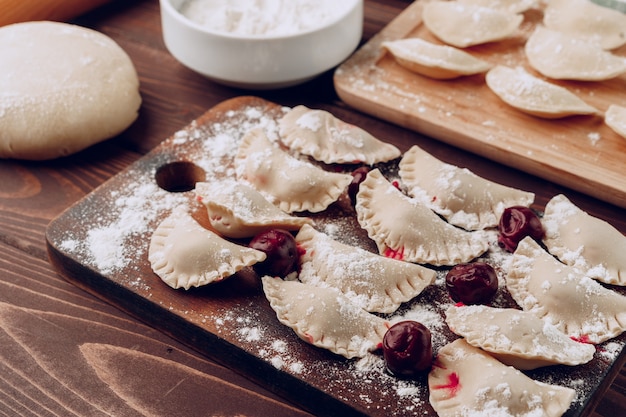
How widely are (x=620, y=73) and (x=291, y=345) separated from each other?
139 cm

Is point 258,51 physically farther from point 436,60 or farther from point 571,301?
point 571,301

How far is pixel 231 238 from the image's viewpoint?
6.10 feet

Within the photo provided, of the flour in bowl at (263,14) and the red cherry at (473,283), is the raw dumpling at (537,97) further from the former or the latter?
the red cherry at (473,283)

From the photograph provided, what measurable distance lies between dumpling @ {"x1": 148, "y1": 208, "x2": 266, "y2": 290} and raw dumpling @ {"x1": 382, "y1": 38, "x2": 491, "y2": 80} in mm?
942

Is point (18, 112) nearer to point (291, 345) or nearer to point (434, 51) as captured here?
point (291, 345)

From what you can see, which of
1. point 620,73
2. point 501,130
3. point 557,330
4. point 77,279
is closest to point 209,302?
point 77,279

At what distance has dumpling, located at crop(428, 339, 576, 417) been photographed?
4.64 feet

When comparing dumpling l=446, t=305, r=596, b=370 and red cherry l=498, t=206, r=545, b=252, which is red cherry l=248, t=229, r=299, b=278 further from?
red cherry l=498, t=206, r=545, b=252

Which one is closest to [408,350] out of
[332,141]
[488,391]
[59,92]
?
[488,391]

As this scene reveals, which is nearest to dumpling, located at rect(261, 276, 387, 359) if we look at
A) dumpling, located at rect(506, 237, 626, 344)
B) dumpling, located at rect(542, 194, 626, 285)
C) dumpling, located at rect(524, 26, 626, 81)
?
dumpling, located at rect(506, 237, 626, 344)

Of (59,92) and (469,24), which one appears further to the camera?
(469,24)

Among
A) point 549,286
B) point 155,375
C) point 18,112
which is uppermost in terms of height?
point 18,112

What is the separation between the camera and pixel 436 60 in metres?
2.34

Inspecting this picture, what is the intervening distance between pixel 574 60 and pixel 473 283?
1033 mm
